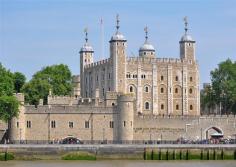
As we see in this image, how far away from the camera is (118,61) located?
365 ft

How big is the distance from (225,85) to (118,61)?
561 inches

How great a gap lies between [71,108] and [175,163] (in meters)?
20.4

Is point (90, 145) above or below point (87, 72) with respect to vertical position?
below

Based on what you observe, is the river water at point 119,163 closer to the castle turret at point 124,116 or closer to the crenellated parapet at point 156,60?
the castle turret at point 124,116

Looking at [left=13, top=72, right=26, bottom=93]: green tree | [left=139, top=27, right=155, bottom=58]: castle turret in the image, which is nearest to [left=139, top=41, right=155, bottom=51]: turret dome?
[left=139, top=27, right=155, bottom=58]: castle turret

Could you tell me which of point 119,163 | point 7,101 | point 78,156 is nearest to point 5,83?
point 7,101

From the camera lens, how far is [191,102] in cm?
11556

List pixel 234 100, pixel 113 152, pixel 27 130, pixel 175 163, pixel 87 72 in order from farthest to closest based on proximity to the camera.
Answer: pixel 87 72 < pixel 234 100 < pixel 27 130 < pixel 113 152 < pixel 175 163

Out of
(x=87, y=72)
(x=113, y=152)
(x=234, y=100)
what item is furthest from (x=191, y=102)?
(x=113, y=152)

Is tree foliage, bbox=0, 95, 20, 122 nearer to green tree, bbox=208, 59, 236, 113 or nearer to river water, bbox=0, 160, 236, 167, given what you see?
river water, bbox=0, 160, 236, 167

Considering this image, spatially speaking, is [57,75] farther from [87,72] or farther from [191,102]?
[191,102]

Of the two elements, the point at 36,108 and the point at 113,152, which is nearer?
the point at 113,152

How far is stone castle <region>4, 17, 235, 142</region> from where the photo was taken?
9200 centimetres

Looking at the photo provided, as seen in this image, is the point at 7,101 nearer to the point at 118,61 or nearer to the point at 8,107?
the point at 8,107
